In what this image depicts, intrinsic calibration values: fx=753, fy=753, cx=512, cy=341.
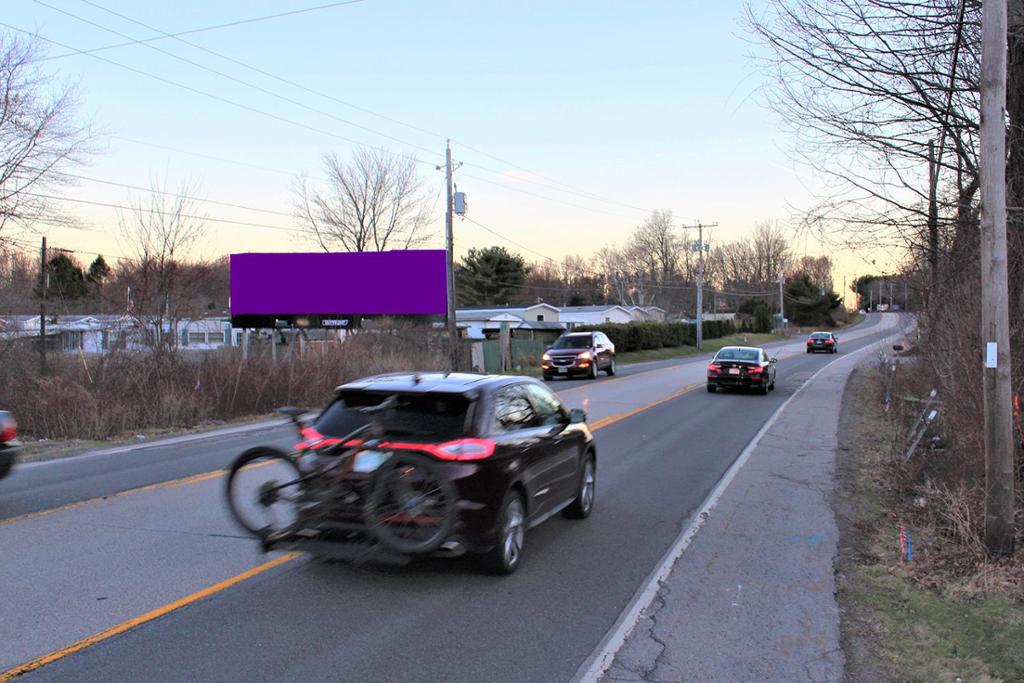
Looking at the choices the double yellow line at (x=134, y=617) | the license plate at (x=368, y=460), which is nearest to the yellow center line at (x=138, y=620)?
the double yellow line at (x=134, y=617)

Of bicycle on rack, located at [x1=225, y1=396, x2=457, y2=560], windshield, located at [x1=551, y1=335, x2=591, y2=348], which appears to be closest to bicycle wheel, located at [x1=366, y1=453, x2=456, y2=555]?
bicycle on rack, located at [x1=225, y1=396, x2=457, y2=560]

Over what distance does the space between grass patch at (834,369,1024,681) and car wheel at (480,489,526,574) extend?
7.75ft

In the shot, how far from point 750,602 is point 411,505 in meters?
2.55

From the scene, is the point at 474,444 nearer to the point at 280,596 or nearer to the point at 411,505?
the point at 411,505

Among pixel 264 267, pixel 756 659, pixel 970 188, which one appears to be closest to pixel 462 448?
pixel 756 659

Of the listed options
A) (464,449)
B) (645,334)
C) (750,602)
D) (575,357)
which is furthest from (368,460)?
(645,334)

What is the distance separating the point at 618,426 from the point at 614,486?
5.89 m

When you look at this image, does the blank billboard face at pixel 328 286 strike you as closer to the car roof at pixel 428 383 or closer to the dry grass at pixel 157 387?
the dry grass at pixel 157 387

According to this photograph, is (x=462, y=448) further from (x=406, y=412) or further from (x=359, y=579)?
(x=359, y=579)

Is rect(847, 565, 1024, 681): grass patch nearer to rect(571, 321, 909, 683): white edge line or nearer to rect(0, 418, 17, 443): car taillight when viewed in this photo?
rect(571, 321, 909, 683): white edge line

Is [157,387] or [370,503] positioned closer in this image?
[370,503]

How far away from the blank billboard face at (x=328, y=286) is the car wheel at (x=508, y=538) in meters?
28.4

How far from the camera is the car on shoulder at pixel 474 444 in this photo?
5324mm

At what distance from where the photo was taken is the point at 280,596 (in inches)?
205
